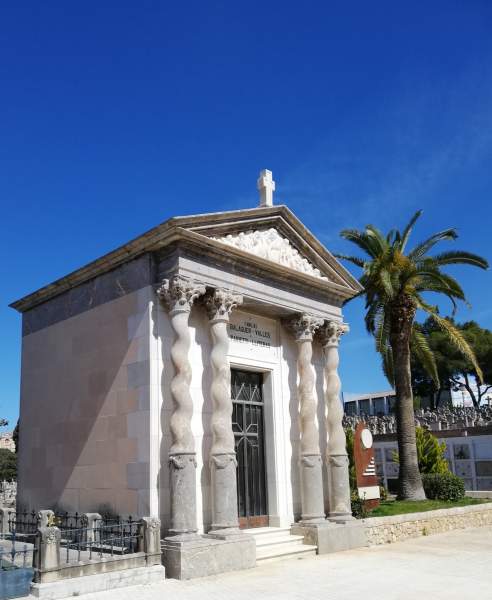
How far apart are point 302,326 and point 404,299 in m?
6.29

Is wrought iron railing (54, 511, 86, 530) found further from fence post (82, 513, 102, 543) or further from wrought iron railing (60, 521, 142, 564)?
fence post (82, 513, 102, 543)

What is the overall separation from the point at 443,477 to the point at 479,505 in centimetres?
166

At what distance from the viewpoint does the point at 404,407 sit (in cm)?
1895

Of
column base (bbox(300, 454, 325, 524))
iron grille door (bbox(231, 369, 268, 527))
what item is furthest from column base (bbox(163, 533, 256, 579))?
column base (bbox(300, 454, 325, 524))

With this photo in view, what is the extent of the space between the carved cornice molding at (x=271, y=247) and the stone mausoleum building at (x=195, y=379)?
0.04 m

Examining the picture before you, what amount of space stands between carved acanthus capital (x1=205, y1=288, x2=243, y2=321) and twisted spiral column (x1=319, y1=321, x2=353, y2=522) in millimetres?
3679

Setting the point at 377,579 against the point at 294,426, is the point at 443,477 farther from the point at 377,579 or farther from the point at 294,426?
the point at 377,579

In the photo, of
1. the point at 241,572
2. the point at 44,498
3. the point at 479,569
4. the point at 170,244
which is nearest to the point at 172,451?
the point at 241,572

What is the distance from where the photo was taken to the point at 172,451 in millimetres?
10391

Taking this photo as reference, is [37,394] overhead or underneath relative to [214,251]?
underneath

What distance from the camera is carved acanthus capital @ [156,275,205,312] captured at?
36.2ft

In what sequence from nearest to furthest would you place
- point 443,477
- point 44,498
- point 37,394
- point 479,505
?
point 44,498, point 37,394, point 479,505, point 443,477

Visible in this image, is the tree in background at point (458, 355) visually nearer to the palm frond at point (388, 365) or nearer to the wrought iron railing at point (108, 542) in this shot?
the palm frond at point (388, 365)

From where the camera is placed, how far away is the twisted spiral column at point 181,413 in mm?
10195
